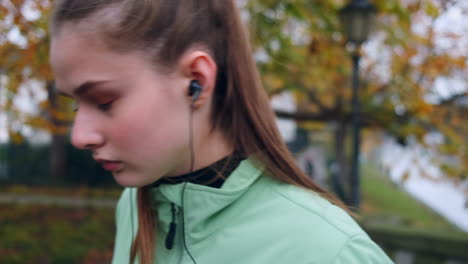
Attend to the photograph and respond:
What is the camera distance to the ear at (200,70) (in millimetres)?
1006

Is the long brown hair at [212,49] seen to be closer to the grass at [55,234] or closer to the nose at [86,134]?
the nose at [86,134]

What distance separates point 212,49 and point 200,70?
0.08 meters

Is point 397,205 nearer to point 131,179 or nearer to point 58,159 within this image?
point 58,159

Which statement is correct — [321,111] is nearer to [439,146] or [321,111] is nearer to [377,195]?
[439,146]

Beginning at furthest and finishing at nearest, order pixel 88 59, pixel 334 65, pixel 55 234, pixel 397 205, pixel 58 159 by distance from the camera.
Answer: pixel 397 205 < pixel 58 159 < pixel 55 234 < pixel 334 65 < pixel 88 59

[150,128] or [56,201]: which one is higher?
[150,128]

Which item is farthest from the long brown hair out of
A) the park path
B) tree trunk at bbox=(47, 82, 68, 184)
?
tree trunk at bbox=(47, 82, 68, 184)

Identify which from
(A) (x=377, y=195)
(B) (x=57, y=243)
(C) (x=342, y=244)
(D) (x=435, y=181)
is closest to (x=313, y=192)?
(C) (x=342, y=244)

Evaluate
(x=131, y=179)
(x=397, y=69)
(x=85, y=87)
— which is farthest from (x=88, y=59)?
(x=397, y=69)

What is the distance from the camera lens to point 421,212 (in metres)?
14.2

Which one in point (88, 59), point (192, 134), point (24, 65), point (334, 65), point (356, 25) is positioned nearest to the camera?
point (88, 59)

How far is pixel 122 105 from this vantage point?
94cm

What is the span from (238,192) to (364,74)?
7.10m

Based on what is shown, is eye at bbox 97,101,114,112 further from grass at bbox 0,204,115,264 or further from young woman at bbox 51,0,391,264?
grass at bbox 0,204,115,264
